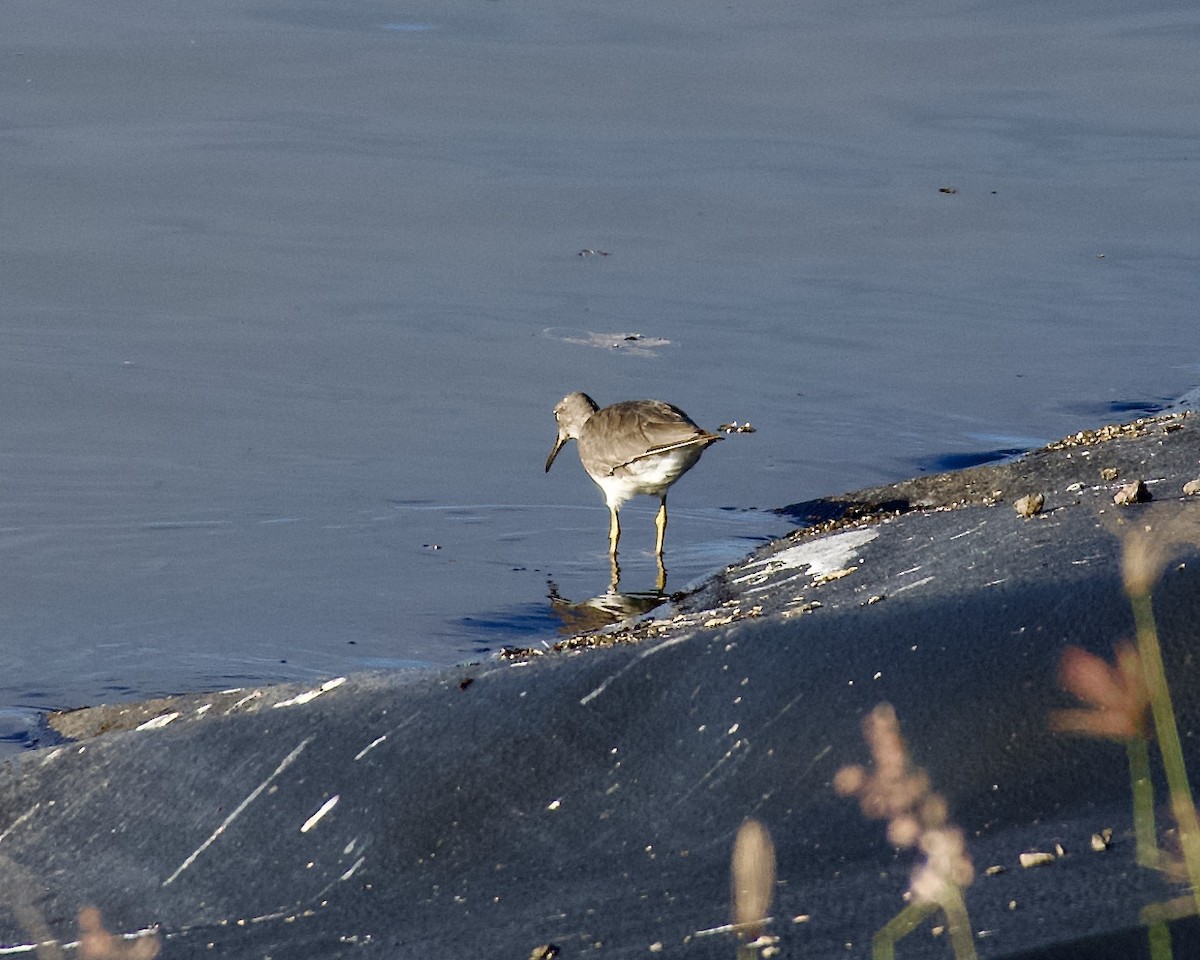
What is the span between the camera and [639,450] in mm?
7906

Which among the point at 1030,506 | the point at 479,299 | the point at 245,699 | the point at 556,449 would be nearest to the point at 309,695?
the point at 245,699

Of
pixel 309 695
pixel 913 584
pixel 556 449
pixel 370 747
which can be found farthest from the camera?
pixel 556 449

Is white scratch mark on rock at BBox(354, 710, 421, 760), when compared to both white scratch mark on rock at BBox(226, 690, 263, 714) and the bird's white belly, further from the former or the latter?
the bird's white belly

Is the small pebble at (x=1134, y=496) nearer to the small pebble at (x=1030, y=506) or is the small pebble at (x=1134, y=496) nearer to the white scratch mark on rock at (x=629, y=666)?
the small pebble at (x=1030, y=506)

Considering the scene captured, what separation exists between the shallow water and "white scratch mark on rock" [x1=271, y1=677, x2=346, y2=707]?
1553 millimetres

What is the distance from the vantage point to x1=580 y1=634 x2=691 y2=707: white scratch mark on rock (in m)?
4.24

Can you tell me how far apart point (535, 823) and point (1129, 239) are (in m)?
9.29

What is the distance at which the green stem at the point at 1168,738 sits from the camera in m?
2.80

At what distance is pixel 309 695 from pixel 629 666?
0.88 metres

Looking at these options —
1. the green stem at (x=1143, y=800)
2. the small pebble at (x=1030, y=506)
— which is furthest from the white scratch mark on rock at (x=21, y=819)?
the small pebble at (x=1030, y=506)

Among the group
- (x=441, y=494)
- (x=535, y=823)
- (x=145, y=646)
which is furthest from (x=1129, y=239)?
(x=535, y=823)

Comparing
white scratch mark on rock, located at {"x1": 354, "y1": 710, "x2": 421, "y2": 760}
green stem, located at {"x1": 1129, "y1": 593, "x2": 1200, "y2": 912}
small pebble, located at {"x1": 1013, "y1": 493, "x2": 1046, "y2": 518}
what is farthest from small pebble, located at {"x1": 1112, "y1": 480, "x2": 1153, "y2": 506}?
white scratch mark on rock, located at {"x1": 354, "y1": 710, "x2": 421, "y2": 760}

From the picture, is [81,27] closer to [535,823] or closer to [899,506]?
[899,506]

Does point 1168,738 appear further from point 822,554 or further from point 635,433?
point 635,433
